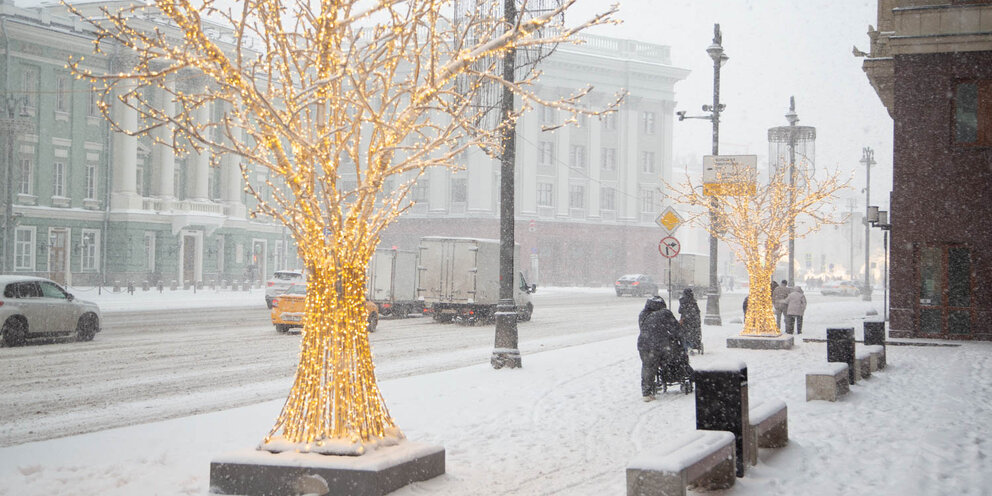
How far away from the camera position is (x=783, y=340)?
67.4ft

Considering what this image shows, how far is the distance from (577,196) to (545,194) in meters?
3.04

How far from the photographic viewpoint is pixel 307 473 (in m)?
6.84

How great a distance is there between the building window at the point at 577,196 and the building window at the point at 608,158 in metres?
3.28

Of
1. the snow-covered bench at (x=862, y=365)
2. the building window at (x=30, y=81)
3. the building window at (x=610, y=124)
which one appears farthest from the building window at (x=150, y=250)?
the snow-covered bench at (x=862, y=365)

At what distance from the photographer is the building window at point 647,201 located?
79.4 meters

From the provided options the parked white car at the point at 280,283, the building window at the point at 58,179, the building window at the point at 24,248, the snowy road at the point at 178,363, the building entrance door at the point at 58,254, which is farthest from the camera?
the building window at the point at 58,179

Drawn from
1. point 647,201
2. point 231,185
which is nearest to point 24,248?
point 231,185

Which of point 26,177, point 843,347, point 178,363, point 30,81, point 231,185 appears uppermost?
point 30,81

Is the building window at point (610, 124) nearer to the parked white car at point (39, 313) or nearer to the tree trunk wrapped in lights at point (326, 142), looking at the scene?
the parked white car at point (39, 313)

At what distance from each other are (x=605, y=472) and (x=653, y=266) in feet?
234

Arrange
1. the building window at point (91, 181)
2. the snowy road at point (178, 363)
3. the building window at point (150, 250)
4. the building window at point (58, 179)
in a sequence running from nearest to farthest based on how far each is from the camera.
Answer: the snowy road at point (178, 363) → the building window at point (58, 179) → the building window at point (91, 181) → the building window at point (150, 250)

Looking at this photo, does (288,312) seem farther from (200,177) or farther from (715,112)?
(200,177)

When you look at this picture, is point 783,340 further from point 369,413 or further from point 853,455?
point 369,413

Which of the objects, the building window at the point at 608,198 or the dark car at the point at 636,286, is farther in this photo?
the building window at the point at 608,198
